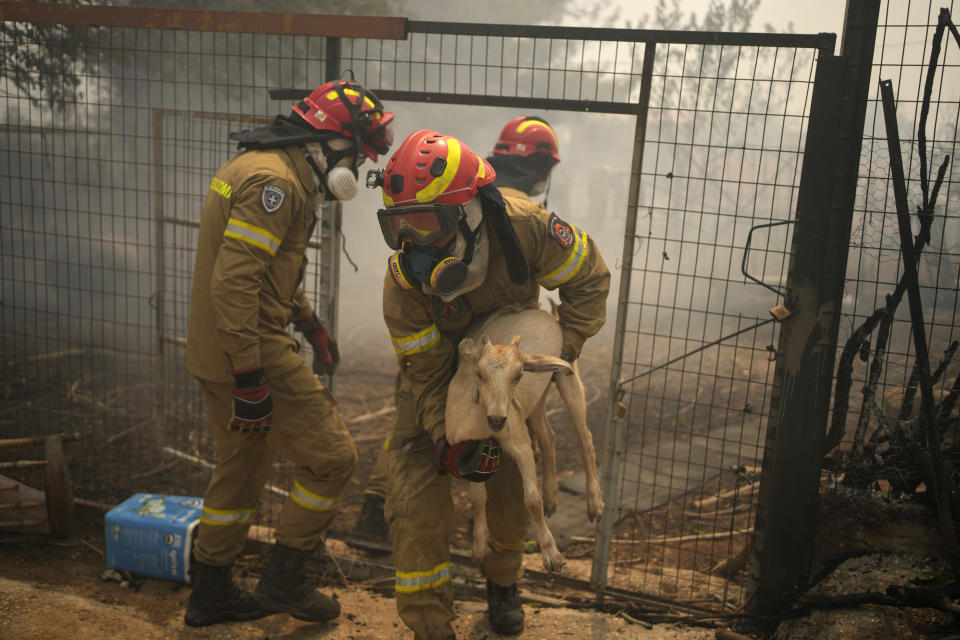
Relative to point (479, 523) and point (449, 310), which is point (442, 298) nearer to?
point (449, 310)

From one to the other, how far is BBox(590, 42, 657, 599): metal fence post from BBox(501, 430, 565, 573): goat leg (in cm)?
98

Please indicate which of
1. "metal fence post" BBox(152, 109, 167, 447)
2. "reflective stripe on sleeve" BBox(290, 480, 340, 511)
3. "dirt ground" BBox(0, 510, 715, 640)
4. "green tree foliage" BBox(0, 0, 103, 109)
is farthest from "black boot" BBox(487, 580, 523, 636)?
"green tree foliage" BBox(0, 0, 103, 109)

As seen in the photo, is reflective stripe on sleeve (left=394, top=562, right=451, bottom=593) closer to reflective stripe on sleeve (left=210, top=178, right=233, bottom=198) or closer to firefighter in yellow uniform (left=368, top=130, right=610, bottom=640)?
firefighter in yellow uniform (left=368, top=130, right=610, bottom=640)

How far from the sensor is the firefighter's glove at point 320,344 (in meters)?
4.39

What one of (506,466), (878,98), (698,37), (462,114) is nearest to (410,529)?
(506,466)

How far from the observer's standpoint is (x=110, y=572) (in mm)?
4281

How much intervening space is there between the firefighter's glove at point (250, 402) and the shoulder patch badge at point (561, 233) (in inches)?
63.1

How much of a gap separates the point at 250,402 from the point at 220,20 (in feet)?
7.69

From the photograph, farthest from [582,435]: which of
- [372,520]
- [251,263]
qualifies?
[372,520]

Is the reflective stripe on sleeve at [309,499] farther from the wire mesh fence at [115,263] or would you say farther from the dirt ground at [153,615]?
the wire mesh fence at [115,263]

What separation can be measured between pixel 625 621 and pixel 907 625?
137cm

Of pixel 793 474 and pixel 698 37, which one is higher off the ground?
pixel 698 37

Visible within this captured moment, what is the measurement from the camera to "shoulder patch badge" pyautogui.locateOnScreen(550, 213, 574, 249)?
3340 mm

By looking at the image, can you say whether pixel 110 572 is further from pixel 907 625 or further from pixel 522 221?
pixel 907 625
